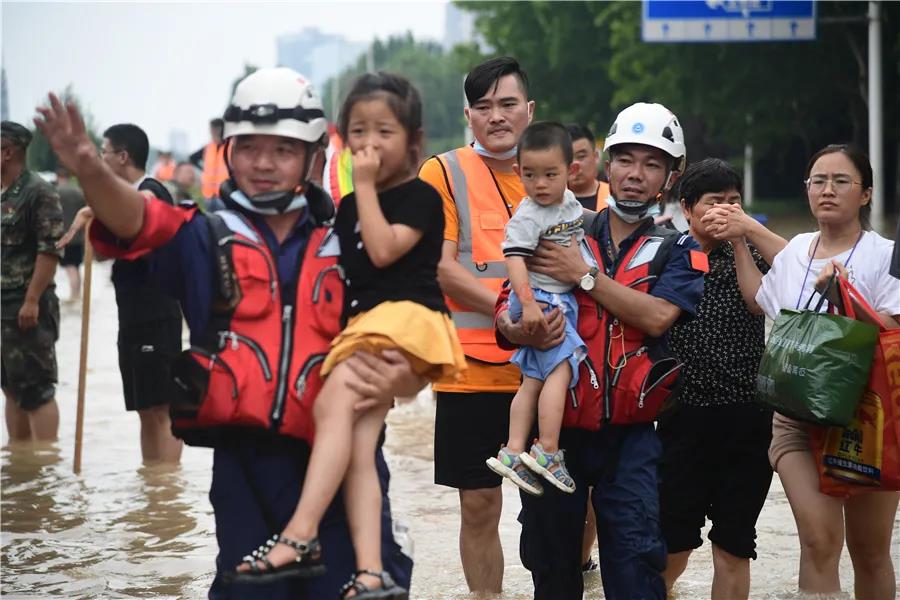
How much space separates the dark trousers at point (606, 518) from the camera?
5.46m

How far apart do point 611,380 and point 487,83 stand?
1651mm

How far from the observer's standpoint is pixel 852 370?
227 inches

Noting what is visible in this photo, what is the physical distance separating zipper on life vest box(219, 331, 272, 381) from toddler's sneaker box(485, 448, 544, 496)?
150cm

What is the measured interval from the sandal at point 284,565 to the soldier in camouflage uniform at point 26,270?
6.92 m

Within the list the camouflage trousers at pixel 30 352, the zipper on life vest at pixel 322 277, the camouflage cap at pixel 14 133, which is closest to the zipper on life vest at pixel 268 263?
the zipper on life vest at pixel 322 277

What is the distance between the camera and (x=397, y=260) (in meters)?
4.33

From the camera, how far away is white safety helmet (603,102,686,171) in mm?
5816

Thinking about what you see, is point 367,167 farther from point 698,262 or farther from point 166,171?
point 166,171

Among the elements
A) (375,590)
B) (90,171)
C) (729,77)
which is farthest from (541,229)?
(729,77)

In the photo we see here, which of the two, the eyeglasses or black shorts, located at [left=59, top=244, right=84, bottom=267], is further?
black shorts, located at [left=59, top=244, right=84, bottom=267]

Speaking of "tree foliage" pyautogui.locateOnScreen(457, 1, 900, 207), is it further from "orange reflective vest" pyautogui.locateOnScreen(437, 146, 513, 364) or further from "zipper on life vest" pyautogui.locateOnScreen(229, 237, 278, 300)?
"zipper on life vest" pyautogui.locateOnScreen(229, 237, 278, 300)

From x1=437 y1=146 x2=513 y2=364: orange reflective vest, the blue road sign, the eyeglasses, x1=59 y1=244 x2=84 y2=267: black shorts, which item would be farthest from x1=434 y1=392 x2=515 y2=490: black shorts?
the blue road sign

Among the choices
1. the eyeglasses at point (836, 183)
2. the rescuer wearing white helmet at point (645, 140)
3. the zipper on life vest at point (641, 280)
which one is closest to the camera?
the zipper on life vest at point (641, 280)

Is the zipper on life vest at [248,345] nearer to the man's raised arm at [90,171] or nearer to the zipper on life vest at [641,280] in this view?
the man's raised arm at [90,171]
